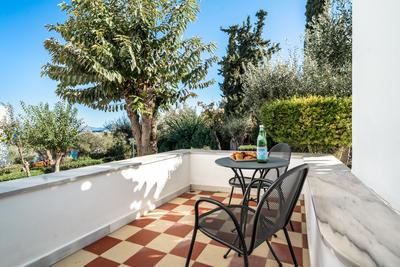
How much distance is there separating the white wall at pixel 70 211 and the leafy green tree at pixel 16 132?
1205 cm

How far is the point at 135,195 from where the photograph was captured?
108 inches

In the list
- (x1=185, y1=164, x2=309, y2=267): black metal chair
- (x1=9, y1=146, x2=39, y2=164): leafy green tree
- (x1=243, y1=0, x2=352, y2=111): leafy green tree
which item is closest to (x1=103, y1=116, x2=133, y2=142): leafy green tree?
(x1=9, y1=146, x2=39, y2=164): leafy green tree

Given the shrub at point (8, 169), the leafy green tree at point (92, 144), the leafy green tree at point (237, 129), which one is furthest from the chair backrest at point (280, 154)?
the leafy green tree at point (92, 144)

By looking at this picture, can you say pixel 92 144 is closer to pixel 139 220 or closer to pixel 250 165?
pixel 139 220

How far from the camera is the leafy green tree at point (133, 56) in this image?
5.10m

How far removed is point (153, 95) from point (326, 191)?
17.8 ft

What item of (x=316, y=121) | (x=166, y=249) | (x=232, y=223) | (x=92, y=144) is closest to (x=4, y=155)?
(x=92, y=144)

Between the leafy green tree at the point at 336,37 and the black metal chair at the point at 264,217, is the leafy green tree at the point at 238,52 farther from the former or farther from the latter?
the black metal chair at the point at 264,217

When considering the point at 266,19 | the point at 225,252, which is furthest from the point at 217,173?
the point at 266,19

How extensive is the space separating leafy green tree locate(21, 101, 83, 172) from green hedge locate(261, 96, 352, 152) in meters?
12.2

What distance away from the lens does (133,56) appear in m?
4.88

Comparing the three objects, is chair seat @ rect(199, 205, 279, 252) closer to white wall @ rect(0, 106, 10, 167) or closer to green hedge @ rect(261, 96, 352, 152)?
green hedge @ rect(261, 96, 352, 152)

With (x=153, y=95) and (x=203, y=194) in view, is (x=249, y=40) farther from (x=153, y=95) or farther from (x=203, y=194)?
(x=203, y=194)

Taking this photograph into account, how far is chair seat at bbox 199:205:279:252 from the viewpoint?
121 centimetres
